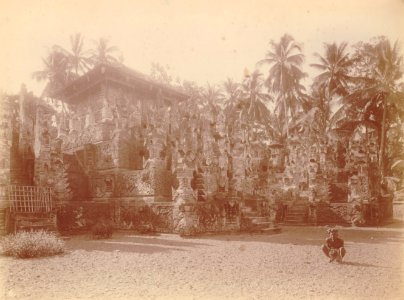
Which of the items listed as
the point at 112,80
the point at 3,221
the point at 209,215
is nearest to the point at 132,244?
the point at 209,215

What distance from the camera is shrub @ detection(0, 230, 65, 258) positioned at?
10.2 metres

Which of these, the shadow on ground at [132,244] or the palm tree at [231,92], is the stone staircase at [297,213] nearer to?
the shadow on ground at [132,244]

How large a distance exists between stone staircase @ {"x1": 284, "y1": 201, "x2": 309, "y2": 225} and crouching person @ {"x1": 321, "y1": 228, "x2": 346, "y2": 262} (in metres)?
15.2

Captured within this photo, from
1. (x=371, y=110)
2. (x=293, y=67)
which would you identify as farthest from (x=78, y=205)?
(x=293, y=67)

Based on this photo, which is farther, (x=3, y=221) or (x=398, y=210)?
(x=398, y=210)

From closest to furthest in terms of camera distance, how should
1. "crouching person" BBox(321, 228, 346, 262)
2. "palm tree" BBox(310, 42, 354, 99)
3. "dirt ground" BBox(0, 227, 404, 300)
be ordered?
"dirt ground" BBox(0, 227, 404, 300) < "crouching person" BBox(321, 228, 346, 262) < "palm tree" BBox(310, 42, 354, 99)

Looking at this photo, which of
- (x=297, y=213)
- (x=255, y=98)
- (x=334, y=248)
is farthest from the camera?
(x=255, y=98)

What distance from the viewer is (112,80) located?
26.1 meters

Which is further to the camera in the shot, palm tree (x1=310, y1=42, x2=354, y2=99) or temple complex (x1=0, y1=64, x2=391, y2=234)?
palm tree (x1=310, y1=42, x2=354, y2=99)

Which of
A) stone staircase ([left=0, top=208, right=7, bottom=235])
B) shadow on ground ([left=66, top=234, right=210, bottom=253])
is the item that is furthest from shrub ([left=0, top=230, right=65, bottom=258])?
stone staircase ([left=0, top=208, right=7, bottom=235])

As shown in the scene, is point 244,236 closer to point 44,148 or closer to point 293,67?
point 44,148

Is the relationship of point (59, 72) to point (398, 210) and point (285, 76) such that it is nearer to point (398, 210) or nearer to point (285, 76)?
point (285, 76)

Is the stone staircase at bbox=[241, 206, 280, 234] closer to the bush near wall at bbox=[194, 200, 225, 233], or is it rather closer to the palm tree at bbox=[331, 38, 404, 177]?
the bush near wall at bbox=[194, 200, 225, 233]

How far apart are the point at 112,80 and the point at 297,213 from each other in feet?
54.4
